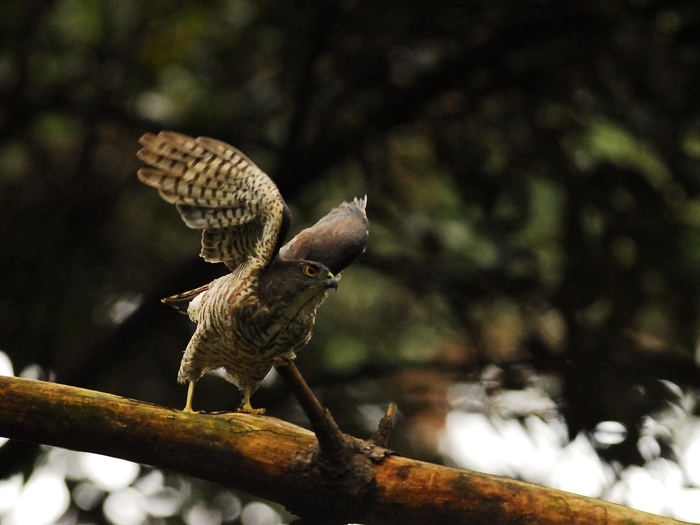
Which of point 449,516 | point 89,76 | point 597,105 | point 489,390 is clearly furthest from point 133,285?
point 449,516

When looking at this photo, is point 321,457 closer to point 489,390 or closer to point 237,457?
point 237,457

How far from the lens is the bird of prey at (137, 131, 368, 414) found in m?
3.25

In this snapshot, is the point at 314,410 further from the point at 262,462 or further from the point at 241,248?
the point at 241,248

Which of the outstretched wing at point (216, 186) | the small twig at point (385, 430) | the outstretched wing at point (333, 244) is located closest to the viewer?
the outstretched wing at point (216, 186)

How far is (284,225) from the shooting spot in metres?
3.22

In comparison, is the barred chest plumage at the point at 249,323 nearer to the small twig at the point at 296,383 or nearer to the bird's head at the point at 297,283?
the bird's head at the point at 297,283

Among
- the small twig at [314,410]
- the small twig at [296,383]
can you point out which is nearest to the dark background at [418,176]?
the small twig at [314,410]

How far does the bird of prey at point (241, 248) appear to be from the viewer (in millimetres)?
3252

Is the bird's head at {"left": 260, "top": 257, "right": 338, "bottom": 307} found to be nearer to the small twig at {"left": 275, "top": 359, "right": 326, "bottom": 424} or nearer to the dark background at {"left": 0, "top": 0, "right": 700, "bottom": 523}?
the small twig at {"left": 275, "top": 359, "right": 326, "bottom": 424}

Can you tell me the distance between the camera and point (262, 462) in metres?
3.23

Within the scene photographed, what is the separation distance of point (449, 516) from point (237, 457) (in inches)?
32.2

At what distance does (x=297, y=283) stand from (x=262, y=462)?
0.69 metres

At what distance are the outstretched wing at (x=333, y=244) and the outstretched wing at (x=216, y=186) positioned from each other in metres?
0.27

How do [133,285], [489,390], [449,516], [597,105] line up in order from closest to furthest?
[449,516] → [489,390] → [597,105] → [133,285]
